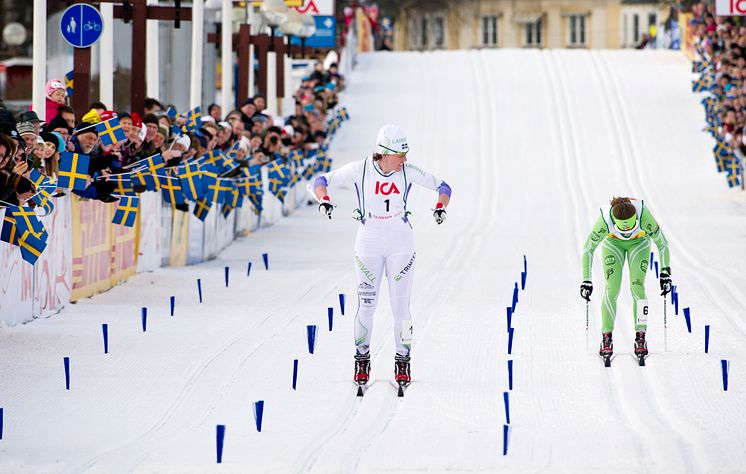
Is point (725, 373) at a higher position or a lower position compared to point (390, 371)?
higher

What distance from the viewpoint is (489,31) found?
87.8 meters

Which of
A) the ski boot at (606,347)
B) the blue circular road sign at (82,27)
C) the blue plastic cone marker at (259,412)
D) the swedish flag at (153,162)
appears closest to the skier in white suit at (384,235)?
the blue plastic cone marker at (259,412)

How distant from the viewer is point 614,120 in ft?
134

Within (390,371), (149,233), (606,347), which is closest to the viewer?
(390,371)

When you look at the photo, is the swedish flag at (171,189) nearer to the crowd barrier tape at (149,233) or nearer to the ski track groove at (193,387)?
the crowd barrier tape at (149,233)

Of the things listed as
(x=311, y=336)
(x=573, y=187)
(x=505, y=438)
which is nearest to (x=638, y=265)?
(x=311, y=336)

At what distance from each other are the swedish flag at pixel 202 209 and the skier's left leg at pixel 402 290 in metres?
8.08

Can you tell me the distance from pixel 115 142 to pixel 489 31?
74946mm

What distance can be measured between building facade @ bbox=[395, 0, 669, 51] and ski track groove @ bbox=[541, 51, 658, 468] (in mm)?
32301

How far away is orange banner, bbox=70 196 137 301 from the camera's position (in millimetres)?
14367

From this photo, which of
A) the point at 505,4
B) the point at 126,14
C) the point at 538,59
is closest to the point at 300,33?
the point at 126,14

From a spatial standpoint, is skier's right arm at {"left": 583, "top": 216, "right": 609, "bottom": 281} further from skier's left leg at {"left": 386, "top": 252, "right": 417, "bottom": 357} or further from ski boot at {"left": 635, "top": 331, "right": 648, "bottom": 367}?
skier's left leg at {"left": 386, "top": 252, "right": 417, "bottom": 357}

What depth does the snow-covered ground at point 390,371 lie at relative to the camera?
26.3 ft

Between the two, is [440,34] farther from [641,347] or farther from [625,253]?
[641,347]
